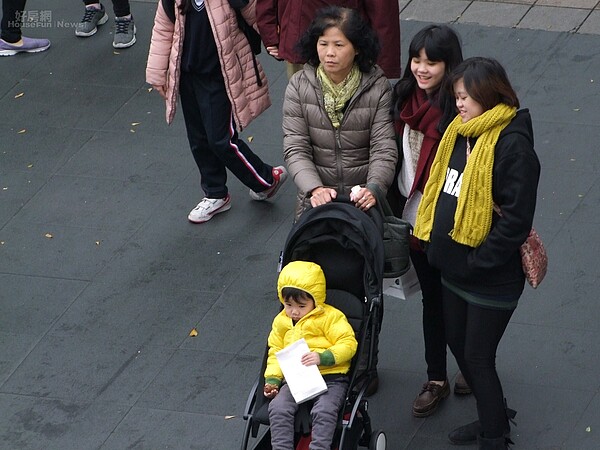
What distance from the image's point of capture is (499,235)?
5.31m

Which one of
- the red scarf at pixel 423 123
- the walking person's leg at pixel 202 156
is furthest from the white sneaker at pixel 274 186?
the red scarf at pixel 423 123

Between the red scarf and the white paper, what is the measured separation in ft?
3.22

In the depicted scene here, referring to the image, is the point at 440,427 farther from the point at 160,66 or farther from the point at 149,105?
the point at 149,105

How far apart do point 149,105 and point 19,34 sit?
1798 millimetres

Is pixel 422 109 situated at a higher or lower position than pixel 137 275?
higher

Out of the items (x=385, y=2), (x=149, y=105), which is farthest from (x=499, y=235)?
(x=149, y=105)

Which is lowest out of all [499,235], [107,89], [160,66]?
[107,89]

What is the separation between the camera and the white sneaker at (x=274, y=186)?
8.36 meters

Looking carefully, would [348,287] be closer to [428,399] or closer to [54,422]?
[428,399]

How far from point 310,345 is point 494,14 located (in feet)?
18.3

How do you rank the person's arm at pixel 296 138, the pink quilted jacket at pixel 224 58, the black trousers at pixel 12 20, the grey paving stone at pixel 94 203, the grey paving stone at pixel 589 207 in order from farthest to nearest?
the black trousers at pixel 12 20, the grey paving stone at pixel 94 203, the grey paving stone at pixel 589 207, the pink quilted jacket at pixel 224 58, the person's arm at pixel 296 138

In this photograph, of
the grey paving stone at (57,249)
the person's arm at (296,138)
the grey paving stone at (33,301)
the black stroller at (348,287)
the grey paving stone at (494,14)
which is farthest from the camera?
the grey paving stone at (494,14)

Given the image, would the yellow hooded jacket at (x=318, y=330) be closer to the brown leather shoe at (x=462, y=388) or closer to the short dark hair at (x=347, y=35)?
the brown leather shoe at (x=462, y=388)

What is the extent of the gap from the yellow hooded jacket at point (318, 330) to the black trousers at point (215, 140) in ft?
7.78
